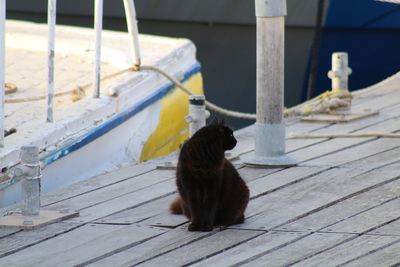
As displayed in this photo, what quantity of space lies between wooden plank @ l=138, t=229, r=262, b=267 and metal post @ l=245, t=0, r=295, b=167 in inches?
46.5

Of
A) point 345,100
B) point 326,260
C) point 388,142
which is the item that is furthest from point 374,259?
point 345,100

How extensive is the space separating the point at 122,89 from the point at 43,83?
65cm

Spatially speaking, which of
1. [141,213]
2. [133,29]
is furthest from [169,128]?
[141,213]

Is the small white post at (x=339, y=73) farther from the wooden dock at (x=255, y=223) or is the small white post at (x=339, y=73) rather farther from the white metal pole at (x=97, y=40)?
the white metal pole at (x=97, y=40)

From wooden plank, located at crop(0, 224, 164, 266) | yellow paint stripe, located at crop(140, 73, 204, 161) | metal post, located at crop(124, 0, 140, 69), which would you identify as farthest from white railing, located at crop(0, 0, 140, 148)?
wooden plank, located at crop(0, 224, 164, 266)

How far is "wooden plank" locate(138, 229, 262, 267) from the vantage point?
3.49 metres

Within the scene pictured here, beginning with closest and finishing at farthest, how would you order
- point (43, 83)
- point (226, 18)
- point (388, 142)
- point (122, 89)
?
1. point (388, 142)
2. point (122, 89)
3. point (43, 83)
4. point (226, 18)

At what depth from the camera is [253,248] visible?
3.62 metres

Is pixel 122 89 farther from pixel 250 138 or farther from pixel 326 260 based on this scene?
pixel 326 260

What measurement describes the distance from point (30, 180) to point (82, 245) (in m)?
0.50

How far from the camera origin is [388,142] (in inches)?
219

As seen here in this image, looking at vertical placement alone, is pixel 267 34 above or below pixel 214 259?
above

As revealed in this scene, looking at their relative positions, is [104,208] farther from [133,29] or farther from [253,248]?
[133,29]

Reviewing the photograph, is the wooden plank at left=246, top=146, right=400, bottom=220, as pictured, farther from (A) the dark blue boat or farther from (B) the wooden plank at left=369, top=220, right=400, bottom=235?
(A) the dark blue boat
